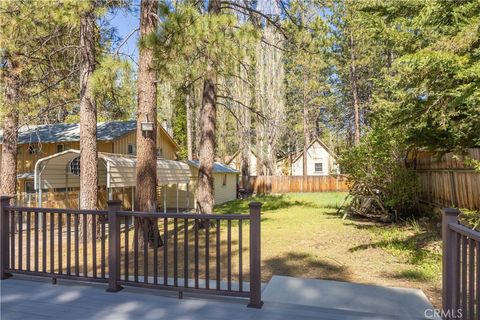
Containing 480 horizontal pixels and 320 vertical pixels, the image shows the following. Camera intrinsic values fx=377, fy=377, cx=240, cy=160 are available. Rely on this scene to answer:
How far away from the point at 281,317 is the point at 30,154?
16.2 meters

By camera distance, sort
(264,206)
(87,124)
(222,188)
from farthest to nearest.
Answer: (222,188), (264,206), (87,124)

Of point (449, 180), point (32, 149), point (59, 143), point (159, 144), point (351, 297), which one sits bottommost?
point (351, 297)

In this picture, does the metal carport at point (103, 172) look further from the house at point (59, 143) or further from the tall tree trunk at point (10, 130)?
the house at point (59, 143)

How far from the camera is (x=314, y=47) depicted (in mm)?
8695

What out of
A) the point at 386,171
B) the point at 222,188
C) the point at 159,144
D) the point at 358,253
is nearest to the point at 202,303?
the point at 358,253

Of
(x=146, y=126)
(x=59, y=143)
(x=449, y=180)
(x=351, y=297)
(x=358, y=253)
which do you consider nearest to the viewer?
(x=351, y=297)

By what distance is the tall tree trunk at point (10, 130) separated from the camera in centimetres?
968

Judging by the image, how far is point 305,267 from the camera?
18.4 ft

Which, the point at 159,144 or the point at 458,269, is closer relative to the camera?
the point at 458,269

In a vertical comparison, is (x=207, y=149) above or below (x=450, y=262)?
above

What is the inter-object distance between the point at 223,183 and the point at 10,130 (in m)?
11.2

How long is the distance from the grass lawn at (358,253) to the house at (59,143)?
8191 millimetres

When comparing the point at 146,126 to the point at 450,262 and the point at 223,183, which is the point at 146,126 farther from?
the point at 223,183

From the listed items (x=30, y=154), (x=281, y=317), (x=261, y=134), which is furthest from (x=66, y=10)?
(x=261, y=134)
